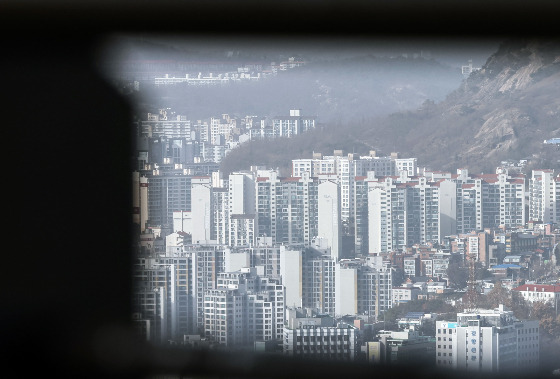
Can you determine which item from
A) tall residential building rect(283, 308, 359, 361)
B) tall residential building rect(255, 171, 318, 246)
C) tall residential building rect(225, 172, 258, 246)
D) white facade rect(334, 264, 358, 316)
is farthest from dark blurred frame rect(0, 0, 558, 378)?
tall residential building rect(255, 171, 318, 246)

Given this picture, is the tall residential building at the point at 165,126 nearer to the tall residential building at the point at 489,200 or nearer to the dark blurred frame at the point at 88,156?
the dark blurred frame at the point at 88,156

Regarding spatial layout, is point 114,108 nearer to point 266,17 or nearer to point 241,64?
point 241,64

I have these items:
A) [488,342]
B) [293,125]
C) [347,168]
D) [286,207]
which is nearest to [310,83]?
[293,125]

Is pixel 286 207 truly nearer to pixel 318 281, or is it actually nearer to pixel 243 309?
pixel 318 281

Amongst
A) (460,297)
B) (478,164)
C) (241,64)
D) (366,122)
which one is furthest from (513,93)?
(241,64)

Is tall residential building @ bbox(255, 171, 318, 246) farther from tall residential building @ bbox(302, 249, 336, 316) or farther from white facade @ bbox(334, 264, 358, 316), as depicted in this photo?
white facade @ bbox(334, 264, 358, 316)

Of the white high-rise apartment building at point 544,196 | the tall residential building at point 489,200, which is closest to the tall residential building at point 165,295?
the tall residential building at point 489,200
